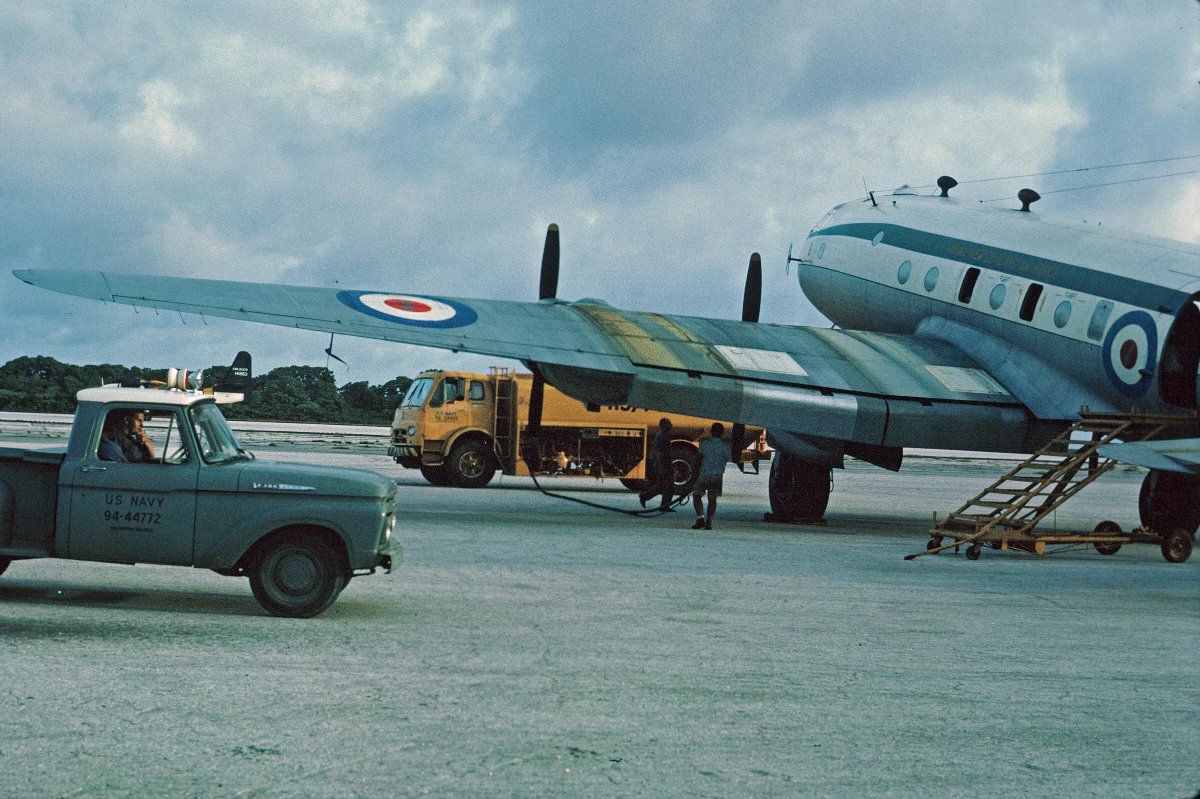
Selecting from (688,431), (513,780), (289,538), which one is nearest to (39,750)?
(513,780)

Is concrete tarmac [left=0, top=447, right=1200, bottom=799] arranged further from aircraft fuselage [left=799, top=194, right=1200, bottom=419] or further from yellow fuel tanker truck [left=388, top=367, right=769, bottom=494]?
yellow fuel tanker truck [left=388, top=367, right=769, bottom=494]

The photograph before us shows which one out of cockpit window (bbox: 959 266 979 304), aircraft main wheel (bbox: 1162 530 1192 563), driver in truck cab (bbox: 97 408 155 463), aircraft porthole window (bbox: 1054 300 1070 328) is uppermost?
cockpit window (bbox: 959 266 979 304)

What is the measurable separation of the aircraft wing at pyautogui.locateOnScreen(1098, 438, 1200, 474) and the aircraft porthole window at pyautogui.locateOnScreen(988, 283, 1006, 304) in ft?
56.7

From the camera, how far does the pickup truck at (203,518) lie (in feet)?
32.3

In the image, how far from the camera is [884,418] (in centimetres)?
1939

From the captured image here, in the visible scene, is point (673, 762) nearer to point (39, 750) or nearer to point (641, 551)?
point (39, 750)

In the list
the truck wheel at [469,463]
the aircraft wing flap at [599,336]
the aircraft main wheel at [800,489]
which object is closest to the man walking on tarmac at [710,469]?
the aircraft wing flap at [599,336]

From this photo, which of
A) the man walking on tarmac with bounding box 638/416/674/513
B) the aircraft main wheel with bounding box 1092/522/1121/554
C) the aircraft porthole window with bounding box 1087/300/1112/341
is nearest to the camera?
the aircraft main wheel with bounding box 1092/522/1121/554

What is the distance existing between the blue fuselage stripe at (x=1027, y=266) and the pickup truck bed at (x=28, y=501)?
14.4 metres

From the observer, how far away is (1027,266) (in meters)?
19.7

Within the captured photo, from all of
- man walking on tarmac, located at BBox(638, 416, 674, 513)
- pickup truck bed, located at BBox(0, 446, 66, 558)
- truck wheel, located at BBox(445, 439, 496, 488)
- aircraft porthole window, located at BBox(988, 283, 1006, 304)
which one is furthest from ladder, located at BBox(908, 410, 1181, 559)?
truck wheel, located at BBox(445, 439, 496, 488)

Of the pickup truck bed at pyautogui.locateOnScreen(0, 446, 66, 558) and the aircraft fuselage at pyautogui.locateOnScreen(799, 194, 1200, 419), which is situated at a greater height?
the aircraft fuselage at pyautogui.locateOnScreen(799, 194, 1200, 419)

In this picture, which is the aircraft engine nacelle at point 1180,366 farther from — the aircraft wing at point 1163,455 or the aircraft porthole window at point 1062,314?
the aircraft wing at point 1163,455

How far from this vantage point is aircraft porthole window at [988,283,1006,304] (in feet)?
66.5
